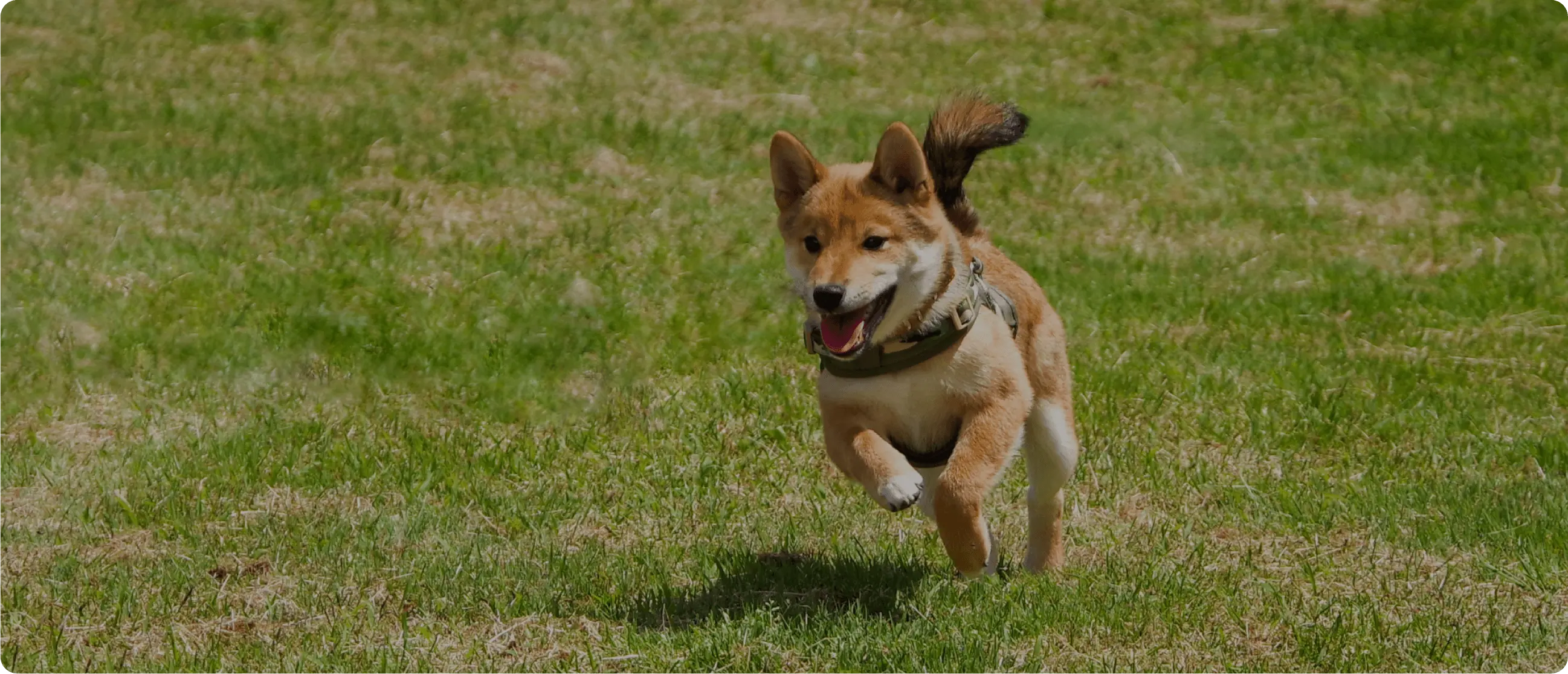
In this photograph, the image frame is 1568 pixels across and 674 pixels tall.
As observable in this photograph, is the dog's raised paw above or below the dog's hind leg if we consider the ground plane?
above

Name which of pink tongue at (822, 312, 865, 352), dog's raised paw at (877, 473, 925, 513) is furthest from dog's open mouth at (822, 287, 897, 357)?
dog's raised paw at (877, 473, 925, 513)

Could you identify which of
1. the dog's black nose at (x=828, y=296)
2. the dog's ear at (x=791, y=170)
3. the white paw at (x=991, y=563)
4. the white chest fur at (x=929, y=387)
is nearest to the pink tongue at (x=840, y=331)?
the dog's black nose at (x=828, y=296)

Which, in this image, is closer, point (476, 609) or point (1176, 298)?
point (476, 609)

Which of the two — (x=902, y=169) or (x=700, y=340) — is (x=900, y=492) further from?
(x=700, y=340)

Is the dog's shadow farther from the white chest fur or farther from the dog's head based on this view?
the dog's head

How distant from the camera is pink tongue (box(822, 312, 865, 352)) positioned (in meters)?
5.42

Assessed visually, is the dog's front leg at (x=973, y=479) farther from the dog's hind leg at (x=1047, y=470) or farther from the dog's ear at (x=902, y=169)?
the dog's ear at (x=902, y=169)

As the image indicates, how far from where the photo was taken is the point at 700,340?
9648 mm

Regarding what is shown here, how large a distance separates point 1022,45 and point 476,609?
1325 centimetres

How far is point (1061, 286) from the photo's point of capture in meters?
10.9

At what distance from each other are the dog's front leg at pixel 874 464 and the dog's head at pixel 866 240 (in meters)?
0.33

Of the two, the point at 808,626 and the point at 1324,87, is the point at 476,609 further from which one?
the point at 1324,87

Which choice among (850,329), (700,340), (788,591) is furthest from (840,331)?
(700,340)

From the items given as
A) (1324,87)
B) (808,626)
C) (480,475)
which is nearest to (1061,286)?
(480,475)
